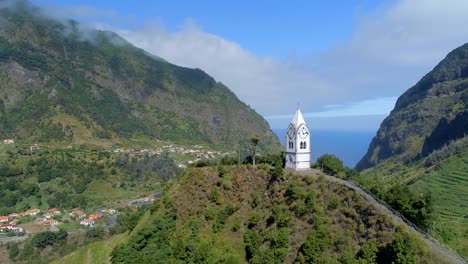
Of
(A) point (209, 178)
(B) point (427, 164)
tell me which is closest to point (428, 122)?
→ (B) point (427, 164)


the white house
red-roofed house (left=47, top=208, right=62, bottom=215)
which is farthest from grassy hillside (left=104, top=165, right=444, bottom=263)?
red-roofed house (left=47, top=208, right=62, bottom=215)

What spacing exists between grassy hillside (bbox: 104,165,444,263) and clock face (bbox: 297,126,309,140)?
16.2 ft

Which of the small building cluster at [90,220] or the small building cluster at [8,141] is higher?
the small building cluster at [8,141]

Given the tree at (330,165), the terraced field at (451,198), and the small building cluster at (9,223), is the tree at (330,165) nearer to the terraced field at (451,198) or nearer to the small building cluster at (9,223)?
the terraced field at (451,198)

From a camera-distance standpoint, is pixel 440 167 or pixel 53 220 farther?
pixel 53 220

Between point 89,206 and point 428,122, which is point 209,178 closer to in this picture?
point 89,206

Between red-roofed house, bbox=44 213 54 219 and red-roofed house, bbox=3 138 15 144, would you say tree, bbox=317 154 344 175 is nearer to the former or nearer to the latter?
red-roofed house, bbox=44 213 54 219

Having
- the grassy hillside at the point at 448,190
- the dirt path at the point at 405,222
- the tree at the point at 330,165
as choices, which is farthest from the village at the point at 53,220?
the dirt path at the point at 405,222

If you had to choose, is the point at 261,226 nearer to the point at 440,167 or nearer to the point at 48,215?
the point at 440,167

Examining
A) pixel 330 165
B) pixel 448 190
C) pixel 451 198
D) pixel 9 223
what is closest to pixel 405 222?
pixel 330 165

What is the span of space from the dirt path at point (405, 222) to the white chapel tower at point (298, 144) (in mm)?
4847

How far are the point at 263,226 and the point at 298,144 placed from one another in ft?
36.8

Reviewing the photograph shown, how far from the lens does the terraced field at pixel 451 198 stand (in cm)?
4581

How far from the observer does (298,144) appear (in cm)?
5191
